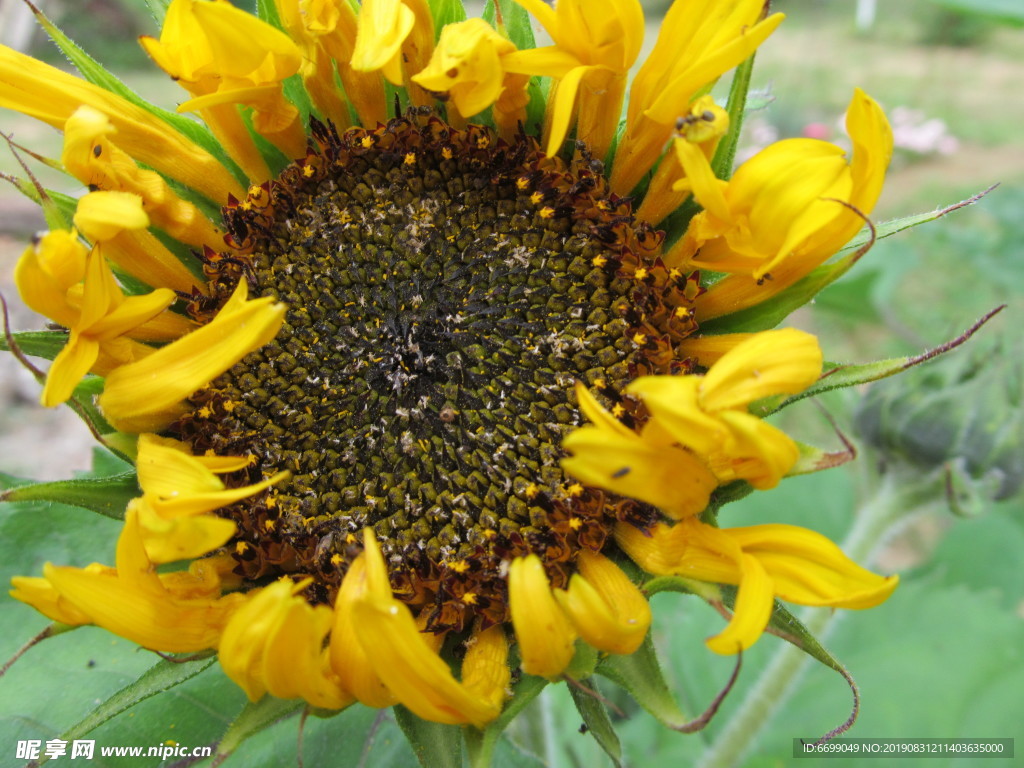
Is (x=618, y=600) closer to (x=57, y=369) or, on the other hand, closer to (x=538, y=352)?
(x=538, y=352)

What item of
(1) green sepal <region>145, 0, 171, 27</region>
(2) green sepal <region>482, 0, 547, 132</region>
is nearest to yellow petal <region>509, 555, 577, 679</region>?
(2) green sepal <region>482, 0, 547, 132</region>

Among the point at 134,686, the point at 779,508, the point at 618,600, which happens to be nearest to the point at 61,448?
the point at 779,508

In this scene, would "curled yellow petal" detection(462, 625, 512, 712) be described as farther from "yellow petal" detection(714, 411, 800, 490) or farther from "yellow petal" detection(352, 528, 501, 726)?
"yellow petal" detection(714, 411, 800, 490)

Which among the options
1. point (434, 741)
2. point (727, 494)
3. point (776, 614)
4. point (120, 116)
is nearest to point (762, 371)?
point (727, 494)

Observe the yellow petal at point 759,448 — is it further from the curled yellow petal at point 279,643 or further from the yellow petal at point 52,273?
the yellow petal at point 52,273

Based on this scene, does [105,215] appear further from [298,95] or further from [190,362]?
[298,95]

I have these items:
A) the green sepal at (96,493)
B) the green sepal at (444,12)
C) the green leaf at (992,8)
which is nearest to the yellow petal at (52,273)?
the green sepal at (96,493)

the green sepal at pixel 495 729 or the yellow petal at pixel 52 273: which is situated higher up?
the yellow petal at pixel 52 273
